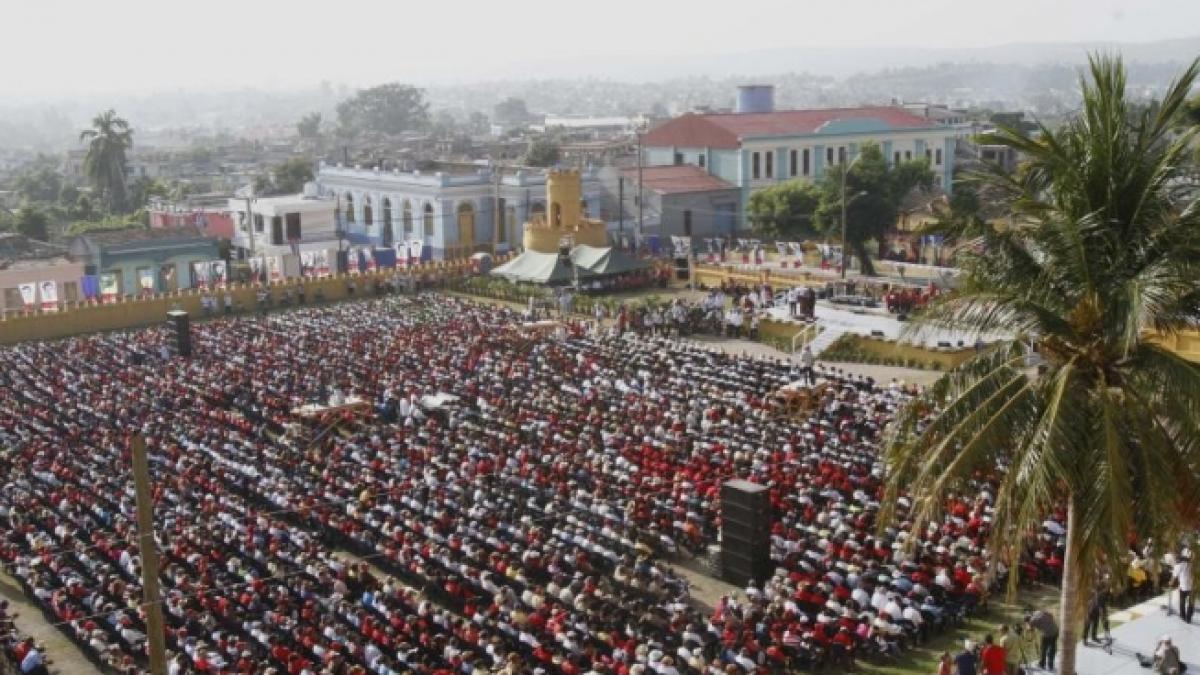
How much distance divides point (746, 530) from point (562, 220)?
37.3m

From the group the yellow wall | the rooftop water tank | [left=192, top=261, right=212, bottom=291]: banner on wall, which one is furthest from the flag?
the rooftop water tank

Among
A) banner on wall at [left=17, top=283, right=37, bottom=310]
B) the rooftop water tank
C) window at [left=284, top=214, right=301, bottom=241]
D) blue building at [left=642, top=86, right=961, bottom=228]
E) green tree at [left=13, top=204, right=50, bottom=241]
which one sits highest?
the rooftop water tank

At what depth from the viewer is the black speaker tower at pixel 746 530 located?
66.3 ft

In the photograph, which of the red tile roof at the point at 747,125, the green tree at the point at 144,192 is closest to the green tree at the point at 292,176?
the green tree at the point at 144,192

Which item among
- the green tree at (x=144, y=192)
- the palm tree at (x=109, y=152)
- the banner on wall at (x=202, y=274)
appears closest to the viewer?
the banner on wall at (x=202, y=274)

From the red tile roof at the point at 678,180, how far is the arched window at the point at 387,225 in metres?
12.6

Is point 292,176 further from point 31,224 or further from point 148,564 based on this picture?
point 148,564

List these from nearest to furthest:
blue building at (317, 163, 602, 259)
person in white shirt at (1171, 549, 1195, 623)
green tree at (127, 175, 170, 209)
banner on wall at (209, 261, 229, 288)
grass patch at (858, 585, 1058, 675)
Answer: person in white shirt at (1171, 549, 1195, 623) → grass patch at (858, 585, 1058, 675) → banner on wall at (209, 261, 229, 288) → blue building at (317, 163, 602, 259) → green tree at (127, 175, 170, 209)

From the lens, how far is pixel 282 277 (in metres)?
55.8

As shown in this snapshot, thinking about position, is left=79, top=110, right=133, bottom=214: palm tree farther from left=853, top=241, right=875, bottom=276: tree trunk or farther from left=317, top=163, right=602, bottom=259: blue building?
left=853, top=241, right=875, bottom=276: tree trunk

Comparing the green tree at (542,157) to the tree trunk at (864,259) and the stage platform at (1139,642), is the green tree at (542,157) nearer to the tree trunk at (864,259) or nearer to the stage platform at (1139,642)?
the tree trunk at (864,259)

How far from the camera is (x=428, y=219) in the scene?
6225cm

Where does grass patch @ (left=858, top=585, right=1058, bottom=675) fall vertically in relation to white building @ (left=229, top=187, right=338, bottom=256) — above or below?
below

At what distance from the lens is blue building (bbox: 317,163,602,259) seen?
201ft
